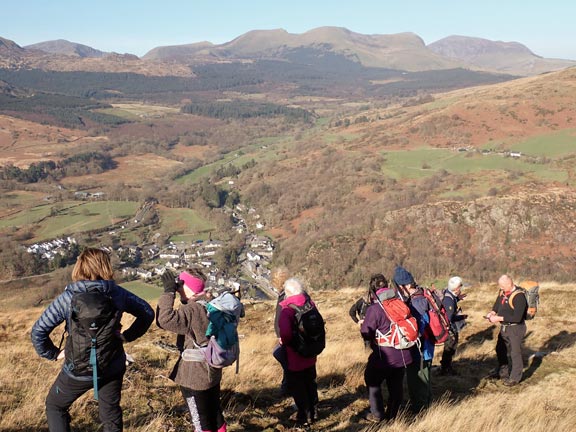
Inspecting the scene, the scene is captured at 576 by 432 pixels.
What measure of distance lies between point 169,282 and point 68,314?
93 cm

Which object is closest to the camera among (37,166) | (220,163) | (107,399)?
(107,399)

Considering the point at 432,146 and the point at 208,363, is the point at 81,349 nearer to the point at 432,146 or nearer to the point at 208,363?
the point at 208,363

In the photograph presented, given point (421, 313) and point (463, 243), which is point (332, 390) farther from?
point (463, 243)

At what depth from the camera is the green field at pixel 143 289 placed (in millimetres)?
40775

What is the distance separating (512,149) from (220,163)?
75394 millimetres

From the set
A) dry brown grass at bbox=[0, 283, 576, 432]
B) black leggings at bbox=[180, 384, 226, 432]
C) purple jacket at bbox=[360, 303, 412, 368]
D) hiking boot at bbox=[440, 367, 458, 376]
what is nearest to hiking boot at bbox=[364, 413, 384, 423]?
dry brown grass at bbox=[0, 283, 576, 432]

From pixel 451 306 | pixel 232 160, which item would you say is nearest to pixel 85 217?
pixel 232 160

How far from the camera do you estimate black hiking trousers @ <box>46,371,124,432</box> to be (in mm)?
4012

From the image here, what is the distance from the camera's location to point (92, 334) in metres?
3.77

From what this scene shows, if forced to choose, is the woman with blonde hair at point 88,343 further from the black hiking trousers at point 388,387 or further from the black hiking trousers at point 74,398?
the black hiking trousers at point 388,387

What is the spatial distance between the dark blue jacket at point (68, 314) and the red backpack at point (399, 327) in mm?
3008

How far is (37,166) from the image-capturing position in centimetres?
10844

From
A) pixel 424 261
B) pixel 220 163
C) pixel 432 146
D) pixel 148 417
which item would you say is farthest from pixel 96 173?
pixel 148 417

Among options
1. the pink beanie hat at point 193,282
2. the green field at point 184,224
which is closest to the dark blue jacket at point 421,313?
the pink beanie hat at point 193,282
